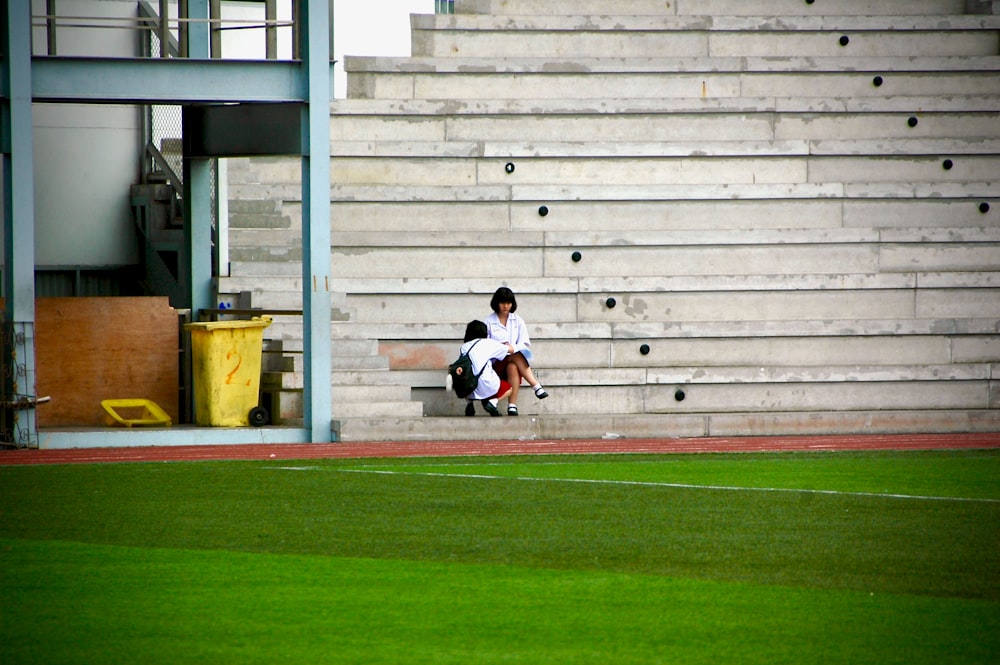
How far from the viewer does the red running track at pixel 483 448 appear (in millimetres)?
14398

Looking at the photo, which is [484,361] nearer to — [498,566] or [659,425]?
[659,425]

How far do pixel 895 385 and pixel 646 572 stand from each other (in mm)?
10671

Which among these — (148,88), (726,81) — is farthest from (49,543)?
(726,81)

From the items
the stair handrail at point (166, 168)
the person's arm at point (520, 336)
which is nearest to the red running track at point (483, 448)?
the person's arm at point (520, 336)

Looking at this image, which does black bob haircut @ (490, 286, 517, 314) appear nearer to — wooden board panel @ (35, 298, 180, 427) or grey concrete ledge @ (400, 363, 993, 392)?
grey concrete ledge @ (400, 363, 993, 392)

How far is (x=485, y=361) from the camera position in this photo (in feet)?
53.6

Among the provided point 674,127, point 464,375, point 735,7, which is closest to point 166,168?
point 674,127

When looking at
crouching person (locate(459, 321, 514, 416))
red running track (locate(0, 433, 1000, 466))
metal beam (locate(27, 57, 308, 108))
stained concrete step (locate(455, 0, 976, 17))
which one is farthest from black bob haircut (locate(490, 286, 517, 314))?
stained concrete step (locate(455, 0, 976, 17))

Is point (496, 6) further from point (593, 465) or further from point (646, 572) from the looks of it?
point (646, 572)

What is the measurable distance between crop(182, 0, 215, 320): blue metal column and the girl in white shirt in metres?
3.85

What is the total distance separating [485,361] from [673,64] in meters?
6.43

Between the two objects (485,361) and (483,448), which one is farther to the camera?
(485,361)

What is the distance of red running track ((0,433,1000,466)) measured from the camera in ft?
47.2

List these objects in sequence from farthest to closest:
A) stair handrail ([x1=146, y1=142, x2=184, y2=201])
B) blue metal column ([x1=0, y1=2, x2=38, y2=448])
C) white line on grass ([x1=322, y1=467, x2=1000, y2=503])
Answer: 1. stair handrail ([x1=146, y1=142, x2=184, y2=201])
2. blue metal column ([x1=0, y1=2, x2=38, y2=448])
3. white line on grass ([x1=322, y1=467, x2=1000, y2=503])
